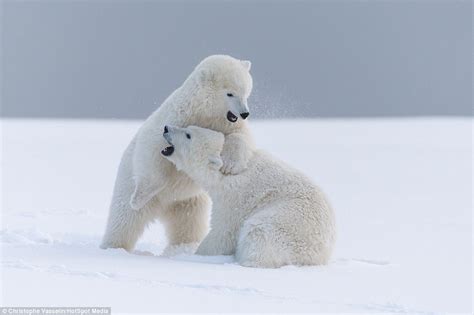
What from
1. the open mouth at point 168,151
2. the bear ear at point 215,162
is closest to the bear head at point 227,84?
the bear ear at point 215,162

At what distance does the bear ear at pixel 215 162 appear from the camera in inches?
211

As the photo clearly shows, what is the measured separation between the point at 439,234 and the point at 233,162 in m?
2.57

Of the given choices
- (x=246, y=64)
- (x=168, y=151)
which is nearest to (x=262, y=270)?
(x=168, y=151)

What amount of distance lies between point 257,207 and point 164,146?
0.84 metres

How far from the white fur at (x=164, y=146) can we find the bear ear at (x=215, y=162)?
0.04 metres

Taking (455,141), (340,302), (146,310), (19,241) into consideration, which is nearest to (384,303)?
(340,302)

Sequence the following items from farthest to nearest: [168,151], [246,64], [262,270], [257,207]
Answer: [246,64]
[168,151]
[257,207]
[262,270]

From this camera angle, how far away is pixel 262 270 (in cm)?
482

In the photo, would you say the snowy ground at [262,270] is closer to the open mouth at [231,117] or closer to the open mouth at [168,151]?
the open mouth at [168,151]

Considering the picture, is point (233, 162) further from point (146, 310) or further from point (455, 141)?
point (455, 141)

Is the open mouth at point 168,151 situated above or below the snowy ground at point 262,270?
above

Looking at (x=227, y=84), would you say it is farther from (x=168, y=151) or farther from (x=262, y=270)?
(x=262, y=270)

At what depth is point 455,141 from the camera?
63.7ft

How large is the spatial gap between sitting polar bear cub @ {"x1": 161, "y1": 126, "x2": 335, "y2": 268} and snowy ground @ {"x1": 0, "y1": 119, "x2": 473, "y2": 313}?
0.56 ft
